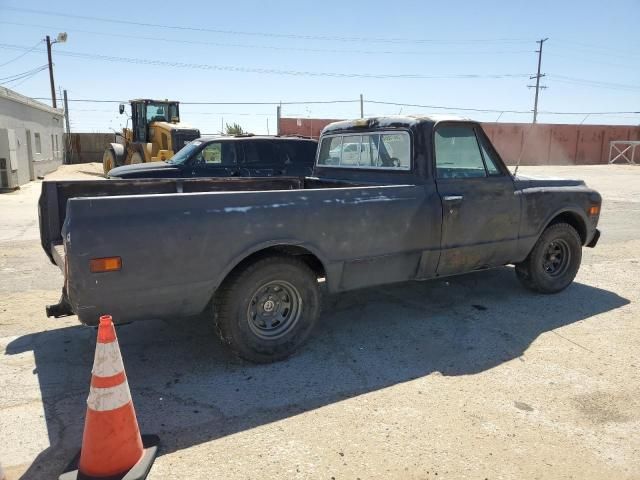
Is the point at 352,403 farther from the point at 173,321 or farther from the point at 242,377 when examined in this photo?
the point at 173,321

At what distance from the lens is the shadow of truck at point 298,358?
120 inches

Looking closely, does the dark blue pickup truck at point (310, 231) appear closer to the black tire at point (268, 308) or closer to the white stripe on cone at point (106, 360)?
the black tire at point (268, 308)

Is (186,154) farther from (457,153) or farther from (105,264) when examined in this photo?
(105,264)

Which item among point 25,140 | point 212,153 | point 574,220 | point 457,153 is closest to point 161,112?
point 25,140

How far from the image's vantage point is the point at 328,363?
3.82 metres

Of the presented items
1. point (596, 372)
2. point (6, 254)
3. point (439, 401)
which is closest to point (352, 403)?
point (439, 401)

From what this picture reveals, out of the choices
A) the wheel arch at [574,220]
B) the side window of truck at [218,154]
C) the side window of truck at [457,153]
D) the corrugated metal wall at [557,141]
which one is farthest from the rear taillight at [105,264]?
the corrugated metal wall at [557,141]

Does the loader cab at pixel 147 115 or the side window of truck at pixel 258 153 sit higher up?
the loader cab at pixel 147 115

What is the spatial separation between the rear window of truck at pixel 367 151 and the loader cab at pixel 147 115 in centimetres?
1415

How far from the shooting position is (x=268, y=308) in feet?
12.5

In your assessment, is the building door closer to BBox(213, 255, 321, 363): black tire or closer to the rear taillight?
BBox(213, 255, 321, 363): black tire

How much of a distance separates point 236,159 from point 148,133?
9696 mm

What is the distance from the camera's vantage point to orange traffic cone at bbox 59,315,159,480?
2.43 metres

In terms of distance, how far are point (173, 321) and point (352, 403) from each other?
213cm
